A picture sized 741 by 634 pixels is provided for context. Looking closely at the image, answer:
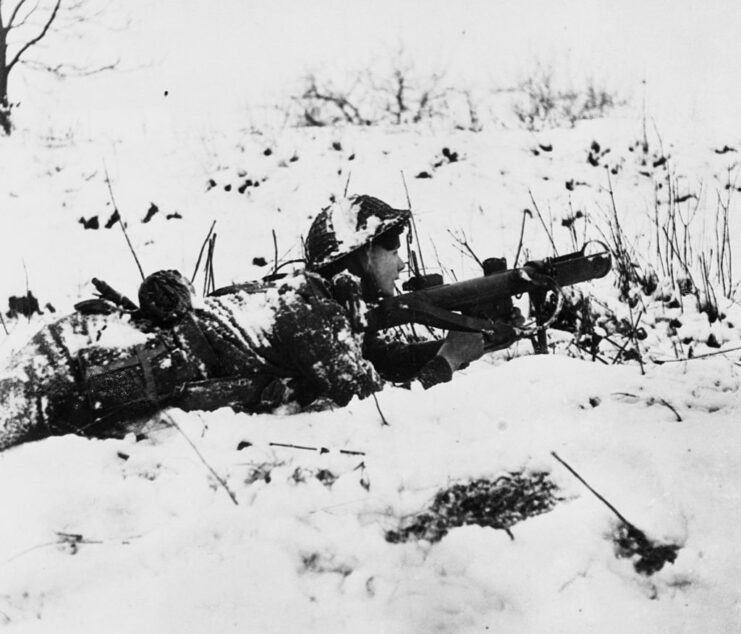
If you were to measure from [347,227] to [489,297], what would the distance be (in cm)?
79

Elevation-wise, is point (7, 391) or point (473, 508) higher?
point (7, 391)

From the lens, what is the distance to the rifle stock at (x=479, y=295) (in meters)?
3.03

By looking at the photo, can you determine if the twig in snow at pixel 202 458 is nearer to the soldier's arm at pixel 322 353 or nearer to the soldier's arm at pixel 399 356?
the soldier's arm at pixel 322 353

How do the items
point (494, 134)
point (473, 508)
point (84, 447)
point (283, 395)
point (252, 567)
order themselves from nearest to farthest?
point (252, 567) < point (473, 508) < point (84, 447) < point (283, 395) < point (494, 134)

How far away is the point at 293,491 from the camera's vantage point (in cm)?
190

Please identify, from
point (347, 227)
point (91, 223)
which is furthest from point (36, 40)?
point (347, 227)

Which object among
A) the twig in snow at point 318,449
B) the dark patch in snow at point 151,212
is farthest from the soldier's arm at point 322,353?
the dark patch in snow at point 151,212

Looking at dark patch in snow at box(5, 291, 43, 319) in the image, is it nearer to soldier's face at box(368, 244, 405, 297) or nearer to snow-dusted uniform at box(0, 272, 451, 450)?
snow-dusted uniform at box(0, 272, 451, 450)

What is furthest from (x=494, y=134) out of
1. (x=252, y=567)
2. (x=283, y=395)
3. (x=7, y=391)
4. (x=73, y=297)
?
(x=252, y=567)

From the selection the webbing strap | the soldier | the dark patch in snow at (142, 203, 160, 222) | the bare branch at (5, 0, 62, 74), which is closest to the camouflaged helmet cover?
the soldier

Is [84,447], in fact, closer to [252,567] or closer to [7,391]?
[7,391]

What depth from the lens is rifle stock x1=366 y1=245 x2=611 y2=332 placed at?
3029 mm

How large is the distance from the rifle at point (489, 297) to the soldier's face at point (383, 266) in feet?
0.73

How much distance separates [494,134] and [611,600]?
771 centimetres
